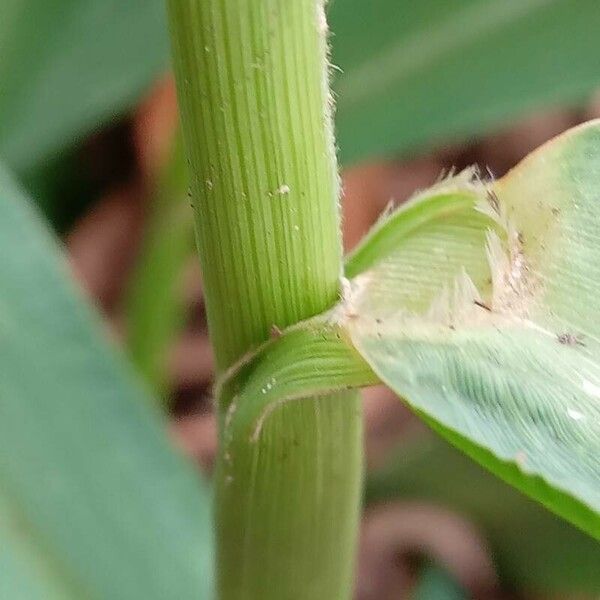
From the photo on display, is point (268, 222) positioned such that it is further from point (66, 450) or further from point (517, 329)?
point (66, 450)

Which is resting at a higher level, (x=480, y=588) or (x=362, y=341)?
(x=362, y=341)

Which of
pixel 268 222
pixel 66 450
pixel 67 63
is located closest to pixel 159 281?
pixel 67 63

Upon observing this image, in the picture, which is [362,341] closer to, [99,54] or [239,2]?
[239,2]

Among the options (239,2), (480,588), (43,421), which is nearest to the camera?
(239,2)

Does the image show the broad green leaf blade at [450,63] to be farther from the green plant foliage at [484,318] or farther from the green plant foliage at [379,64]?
the green plant foliage at [484,318]

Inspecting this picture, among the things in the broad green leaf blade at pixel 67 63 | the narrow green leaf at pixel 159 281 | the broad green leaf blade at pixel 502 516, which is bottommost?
the broad green leaf blade at pixel 502 516

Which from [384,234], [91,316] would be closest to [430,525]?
[91,316]

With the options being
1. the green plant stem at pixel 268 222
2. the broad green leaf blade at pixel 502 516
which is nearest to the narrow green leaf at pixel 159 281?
the broad green leaf blade at pixel 502 516
